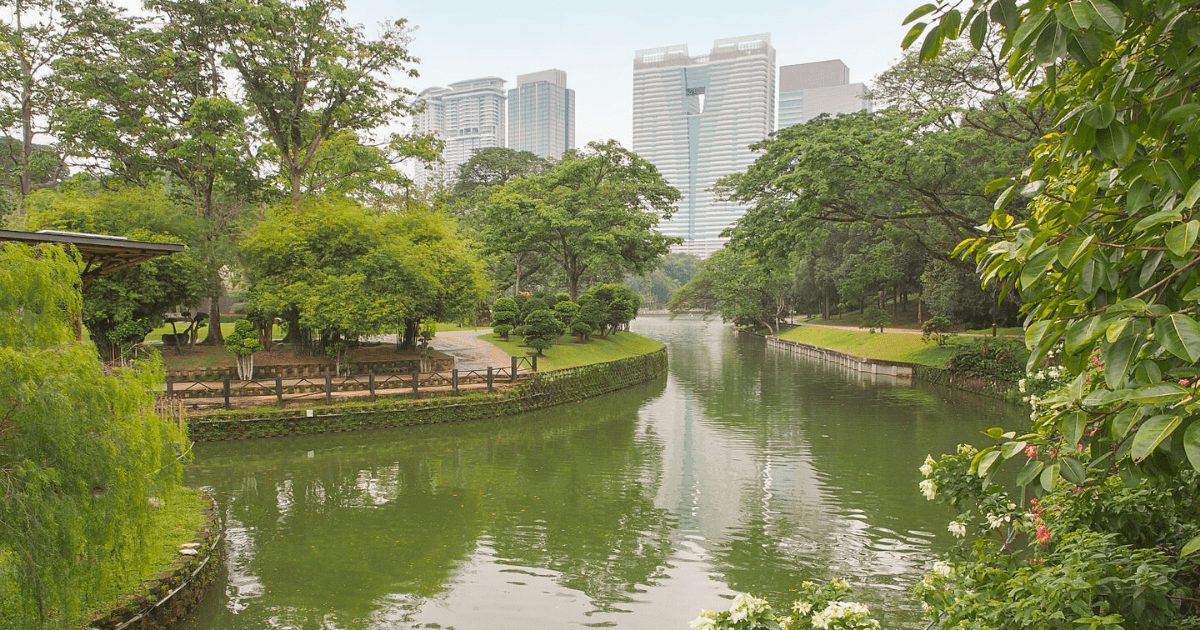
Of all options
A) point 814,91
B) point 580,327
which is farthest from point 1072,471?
point 814,91

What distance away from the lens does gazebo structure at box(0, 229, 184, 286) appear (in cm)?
1034

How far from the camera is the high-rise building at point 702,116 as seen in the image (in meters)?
177

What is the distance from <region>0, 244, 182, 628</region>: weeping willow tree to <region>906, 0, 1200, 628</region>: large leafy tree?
6.77 meters

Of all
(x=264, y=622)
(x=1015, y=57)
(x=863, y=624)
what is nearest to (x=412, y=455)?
(x=264, y=622)

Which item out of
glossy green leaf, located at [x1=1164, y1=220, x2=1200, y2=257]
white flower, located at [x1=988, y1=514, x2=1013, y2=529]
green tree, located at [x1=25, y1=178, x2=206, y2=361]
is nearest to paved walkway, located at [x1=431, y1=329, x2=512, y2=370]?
green tree, located at [x1=25, y1=178, x2=206, y2=361]

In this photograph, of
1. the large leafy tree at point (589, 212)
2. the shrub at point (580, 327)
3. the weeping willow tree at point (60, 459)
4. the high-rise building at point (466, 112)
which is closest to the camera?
the weeping willow tree at point (60, 459)

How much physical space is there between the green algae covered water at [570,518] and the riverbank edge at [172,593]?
11.8 inches

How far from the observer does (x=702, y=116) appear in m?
184

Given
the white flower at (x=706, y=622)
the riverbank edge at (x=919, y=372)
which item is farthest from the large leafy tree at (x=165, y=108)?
the riverbank edge at (x=919, y=372)

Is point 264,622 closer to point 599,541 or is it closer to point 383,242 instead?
point 599,541

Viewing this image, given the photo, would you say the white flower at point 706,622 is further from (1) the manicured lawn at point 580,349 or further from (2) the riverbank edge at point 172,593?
(1) the manicured lawn at point 580,349

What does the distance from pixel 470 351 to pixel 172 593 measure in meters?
23.5

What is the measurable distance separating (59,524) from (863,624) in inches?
248

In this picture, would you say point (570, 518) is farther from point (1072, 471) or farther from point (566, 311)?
point (566, 311)
